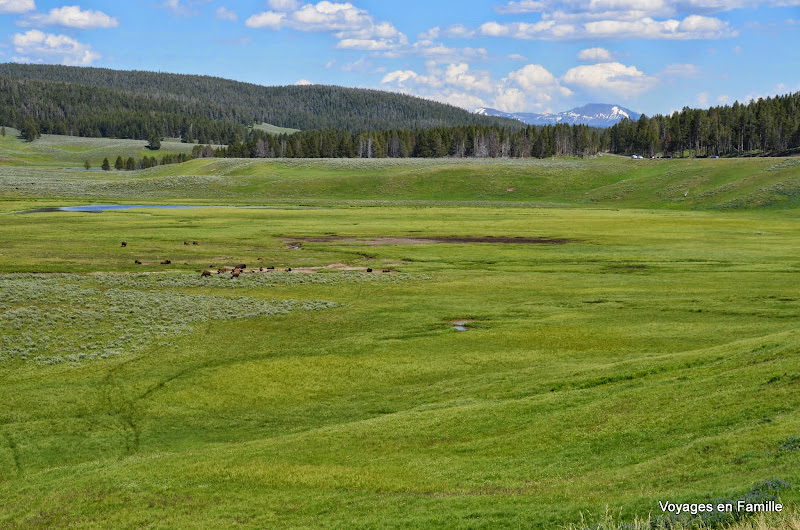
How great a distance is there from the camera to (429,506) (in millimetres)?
16344

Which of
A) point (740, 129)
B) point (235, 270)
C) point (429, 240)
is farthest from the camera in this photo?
point (740, 129)

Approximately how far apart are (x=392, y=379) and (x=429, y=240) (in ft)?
165

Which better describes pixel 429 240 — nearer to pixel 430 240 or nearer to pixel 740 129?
pixel 430 240

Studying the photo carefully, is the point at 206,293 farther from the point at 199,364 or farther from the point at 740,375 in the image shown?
the point at 740,375

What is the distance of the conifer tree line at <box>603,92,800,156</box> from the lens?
170250 mm

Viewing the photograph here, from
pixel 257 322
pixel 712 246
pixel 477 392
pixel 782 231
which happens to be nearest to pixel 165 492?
pixel 477 392

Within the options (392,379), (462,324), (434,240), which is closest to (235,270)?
(462,324)

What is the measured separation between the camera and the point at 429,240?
80.2m

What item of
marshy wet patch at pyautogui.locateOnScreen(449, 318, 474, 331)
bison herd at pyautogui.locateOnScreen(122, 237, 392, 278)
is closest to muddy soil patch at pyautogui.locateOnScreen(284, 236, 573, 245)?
bison herd at pyautogui.locateOnScreen(122, 237, 392, 278)

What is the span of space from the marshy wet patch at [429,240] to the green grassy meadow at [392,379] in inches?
→ 36.7

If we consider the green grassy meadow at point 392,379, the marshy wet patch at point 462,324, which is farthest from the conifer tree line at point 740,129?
the marshy wet patch at point 462,324

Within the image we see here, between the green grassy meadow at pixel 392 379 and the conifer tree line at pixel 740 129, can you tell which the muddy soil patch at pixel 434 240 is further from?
the conifer tree line at pixel 740 129

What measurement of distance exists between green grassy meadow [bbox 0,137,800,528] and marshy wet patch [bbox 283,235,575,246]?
3.06ft

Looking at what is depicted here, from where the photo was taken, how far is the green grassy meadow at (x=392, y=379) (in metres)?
17.1
